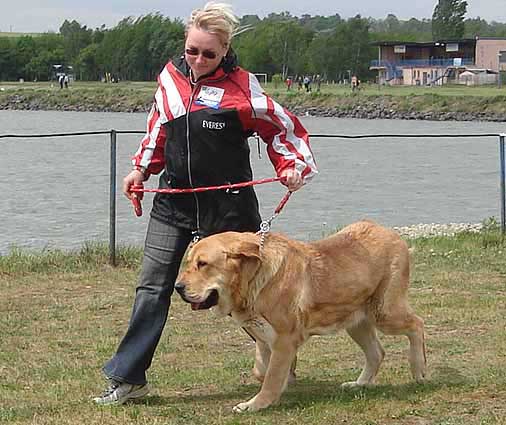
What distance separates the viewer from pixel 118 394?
5.74m

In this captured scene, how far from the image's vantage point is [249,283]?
535 cm

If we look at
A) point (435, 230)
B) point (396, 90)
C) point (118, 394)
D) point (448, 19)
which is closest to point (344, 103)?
point (396, 90)

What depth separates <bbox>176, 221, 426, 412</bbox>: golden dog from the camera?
5242mm

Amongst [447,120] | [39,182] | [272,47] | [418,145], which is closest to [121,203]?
[39,182]

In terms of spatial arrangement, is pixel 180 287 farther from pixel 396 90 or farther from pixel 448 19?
pixel 448 19

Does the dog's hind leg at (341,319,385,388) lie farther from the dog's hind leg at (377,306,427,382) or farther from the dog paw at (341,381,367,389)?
the dog's hind leg at (377,306,427,382)

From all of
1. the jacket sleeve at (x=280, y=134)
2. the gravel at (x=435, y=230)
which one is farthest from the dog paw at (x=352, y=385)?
the gravel at (x=435, y=230)

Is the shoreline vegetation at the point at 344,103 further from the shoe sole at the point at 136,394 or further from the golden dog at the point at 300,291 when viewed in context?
the shoe sole at the point at 136,394

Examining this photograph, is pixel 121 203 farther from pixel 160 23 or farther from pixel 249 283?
pixel 160 23

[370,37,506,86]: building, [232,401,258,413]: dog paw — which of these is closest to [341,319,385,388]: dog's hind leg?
[232,401,258,413]: dog paw

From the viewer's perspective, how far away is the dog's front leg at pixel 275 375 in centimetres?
548

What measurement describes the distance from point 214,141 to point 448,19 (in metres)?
133

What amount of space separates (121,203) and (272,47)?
9019 cm

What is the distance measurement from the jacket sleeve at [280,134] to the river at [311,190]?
8596 mm
